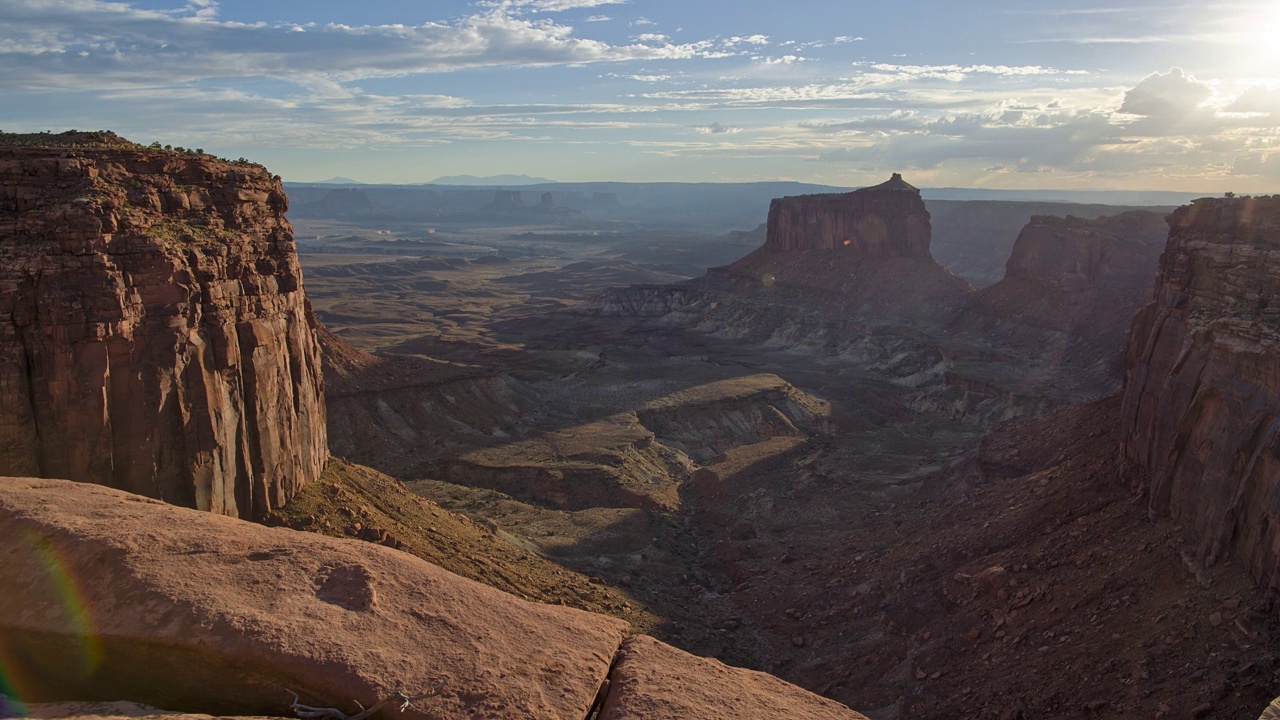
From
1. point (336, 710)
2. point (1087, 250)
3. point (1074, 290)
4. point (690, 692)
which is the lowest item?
point (690, 692)

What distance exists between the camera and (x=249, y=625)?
456 inches

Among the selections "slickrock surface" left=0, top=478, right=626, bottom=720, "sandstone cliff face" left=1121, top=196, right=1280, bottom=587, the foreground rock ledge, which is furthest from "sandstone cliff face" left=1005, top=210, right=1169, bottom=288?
"slickrock surface" left=0, top=478, right=626, bottom=720

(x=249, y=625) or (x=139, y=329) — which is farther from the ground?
(x=139, y=329)

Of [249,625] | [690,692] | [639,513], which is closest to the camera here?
[249,625]

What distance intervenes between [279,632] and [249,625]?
40cm

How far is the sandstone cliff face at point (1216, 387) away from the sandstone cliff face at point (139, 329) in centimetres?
2501

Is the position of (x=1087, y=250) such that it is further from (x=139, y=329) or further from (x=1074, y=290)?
(x=139, y=329)

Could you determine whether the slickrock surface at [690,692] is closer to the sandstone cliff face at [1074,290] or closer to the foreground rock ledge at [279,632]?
the foreground rock ledge at [279,632]

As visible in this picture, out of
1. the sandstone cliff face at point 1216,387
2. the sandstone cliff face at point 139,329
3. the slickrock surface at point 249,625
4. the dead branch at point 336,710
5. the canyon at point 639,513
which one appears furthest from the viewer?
the sandstone cliff face at point 1216,387

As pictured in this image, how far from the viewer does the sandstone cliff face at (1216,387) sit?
2100cm

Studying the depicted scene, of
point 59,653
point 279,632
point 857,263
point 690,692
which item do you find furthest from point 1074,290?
point 59,653

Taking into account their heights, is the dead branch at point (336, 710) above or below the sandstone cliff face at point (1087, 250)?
below

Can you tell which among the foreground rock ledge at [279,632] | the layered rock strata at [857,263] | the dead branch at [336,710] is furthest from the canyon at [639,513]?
the layered rock strata at [857,263]

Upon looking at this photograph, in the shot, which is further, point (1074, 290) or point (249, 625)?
point (1074, 290)
